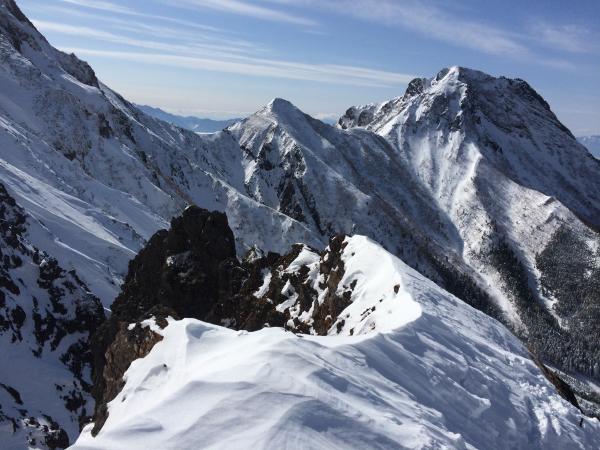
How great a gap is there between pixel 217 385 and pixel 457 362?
1290 cm

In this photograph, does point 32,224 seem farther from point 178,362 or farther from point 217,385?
point 217,385

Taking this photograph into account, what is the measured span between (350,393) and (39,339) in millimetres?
44089

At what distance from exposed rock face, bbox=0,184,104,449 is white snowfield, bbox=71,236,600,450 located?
15.2 metres

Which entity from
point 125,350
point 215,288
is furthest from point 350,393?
point 215,288

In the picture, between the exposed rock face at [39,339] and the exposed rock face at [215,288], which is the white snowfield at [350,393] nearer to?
the exposed rock face at [215,288]

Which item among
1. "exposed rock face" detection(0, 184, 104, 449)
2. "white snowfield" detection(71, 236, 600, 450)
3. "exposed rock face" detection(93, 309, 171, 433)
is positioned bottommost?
"exposed rock face" detection(0, 184, 104, 449)

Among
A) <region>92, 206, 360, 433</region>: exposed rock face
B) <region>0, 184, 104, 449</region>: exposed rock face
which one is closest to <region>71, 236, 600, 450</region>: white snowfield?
<region>92, 206, 360, 433</region>: exposed rock face

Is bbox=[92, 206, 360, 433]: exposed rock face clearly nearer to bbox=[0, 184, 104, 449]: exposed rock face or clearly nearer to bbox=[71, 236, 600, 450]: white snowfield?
bbox=[0, 184, 104, 449]: exposed rock face

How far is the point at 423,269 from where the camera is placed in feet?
654

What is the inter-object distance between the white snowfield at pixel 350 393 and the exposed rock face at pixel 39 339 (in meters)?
15.2

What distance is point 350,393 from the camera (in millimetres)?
19062

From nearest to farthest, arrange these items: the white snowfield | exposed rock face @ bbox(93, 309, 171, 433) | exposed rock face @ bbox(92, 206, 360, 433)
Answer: the white snowfield → exposed rock face @ bbox(93, 309, 171, 433) → exposed rock face @ bbox(92, 206, 360, 433)

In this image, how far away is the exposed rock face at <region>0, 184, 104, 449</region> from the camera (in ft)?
131

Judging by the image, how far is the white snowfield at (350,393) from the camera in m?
16.8
